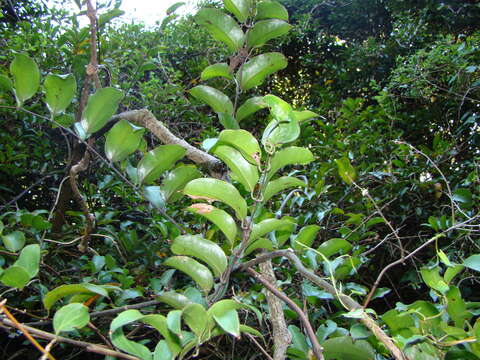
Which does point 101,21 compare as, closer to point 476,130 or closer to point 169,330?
point 169,330

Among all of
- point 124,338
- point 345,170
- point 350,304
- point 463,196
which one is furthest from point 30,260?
point 463,196

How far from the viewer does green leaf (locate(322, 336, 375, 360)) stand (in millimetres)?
477

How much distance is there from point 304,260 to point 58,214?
673mm

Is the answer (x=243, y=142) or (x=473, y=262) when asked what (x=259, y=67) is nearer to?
(x=243, y=142)

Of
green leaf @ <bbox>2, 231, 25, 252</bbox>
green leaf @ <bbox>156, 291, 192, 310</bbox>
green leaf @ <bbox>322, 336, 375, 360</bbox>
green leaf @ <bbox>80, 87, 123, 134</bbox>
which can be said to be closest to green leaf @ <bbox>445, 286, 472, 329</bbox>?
green leaf @ <bbox>322, 336, 375, 360</bbox>

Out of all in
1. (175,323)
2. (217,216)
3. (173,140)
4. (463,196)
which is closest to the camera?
(175,323)

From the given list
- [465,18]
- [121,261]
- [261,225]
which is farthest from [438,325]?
[465,18]

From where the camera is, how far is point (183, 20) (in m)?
2.82

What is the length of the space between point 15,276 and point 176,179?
0.28 m

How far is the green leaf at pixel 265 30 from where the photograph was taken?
0.63 m

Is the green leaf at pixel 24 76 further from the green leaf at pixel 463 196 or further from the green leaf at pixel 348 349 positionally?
the green leaf at pixel 463 196

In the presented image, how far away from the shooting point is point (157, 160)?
0.61m

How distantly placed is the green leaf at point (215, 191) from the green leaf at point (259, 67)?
0.26m

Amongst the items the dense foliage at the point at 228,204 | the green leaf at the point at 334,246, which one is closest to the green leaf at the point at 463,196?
the dense foliage at the point at 228,204
